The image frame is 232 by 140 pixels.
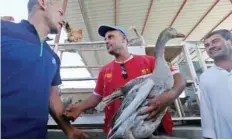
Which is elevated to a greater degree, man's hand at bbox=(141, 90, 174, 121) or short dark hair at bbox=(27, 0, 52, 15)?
short dark hair at bbox=(27, 0, 52, 15)

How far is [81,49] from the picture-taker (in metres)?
2.43

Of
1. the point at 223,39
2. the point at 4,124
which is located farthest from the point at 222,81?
the point at 4,124

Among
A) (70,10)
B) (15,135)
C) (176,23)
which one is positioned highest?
(70,10)

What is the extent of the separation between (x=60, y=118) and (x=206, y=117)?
0.87 metres

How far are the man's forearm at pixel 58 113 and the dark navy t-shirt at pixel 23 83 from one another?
120 mm

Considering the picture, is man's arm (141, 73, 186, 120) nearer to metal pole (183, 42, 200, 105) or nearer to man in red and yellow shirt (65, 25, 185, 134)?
Answer: man in red and yellow shirt (65, 25, 185, 134)

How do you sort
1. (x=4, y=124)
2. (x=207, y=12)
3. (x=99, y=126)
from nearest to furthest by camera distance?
(x=4, y=124), (x=99, y=126), (x=207, y=12)

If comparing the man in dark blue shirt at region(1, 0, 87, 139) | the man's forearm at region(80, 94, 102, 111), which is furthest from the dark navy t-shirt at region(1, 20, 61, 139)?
the man's forearm at region(80, 94, 102, 111)

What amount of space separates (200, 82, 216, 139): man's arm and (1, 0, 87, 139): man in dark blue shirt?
2.44 feet

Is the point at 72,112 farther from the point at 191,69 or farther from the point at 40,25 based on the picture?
the point at 191,69

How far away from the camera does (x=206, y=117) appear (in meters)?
1.40

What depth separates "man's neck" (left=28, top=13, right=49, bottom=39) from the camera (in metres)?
1.21

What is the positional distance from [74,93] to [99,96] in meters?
1.00

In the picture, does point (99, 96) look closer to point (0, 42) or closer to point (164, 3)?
point (0, 42)
